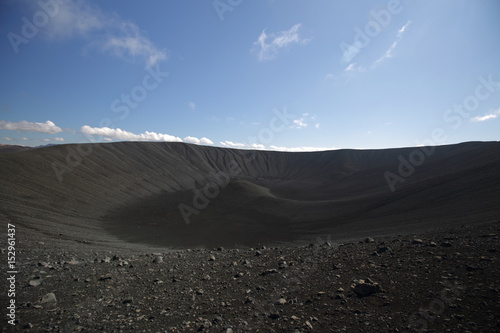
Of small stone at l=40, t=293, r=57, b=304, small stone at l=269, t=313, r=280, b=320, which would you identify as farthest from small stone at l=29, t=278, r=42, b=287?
small stone at l=269, t=313, r=280, b=320

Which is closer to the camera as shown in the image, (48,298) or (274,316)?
(274,316)

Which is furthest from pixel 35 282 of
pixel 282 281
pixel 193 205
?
pixel 193 205

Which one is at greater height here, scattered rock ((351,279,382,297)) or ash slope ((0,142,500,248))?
ash slope ((0,142,500,248))

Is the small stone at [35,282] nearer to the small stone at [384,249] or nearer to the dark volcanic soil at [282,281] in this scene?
the dark volcanic soil at [282,281]

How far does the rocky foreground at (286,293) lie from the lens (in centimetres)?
459

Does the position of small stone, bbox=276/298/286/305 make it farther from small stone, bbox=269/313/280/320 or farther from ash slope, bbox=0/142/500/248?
ash slope, bbox=0/142/500/248

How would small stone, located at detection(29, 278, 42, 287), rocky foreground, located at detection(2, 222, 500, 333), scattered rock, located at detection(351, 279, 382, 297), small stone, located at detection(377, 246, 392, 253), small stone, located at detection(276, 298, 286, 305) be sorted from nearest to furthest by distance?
rocky foreground, located at detection(2, 222, 500, 333)
scattered rock, located at detection(351, 279, 382, 297)
small stone, located at detection(276, 298, 286, 305)
small stone, located at detection(29, 278, 42, 287)
small stone, located at detection(377, 246, 392, 253)

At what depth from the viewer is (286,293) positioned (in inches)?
234

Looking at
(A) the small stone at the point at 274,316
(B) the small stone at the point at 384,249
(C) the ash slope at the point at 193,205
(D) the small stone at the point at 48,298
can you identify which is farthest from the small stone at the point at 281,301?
(C) the ash slope at the point at 193,205

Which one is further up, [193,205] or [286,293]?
[193,205]

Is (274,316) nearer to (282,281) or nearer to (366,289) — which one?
(282,281)

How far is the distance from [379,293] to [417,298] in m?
0.72

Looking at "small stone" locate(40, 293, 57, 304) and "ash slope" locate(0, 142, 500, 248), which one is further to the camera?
"ash slope" locate(0, 142, 500, 248)

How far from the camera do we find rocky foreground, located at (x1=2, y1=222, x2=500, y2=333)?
4.59m
